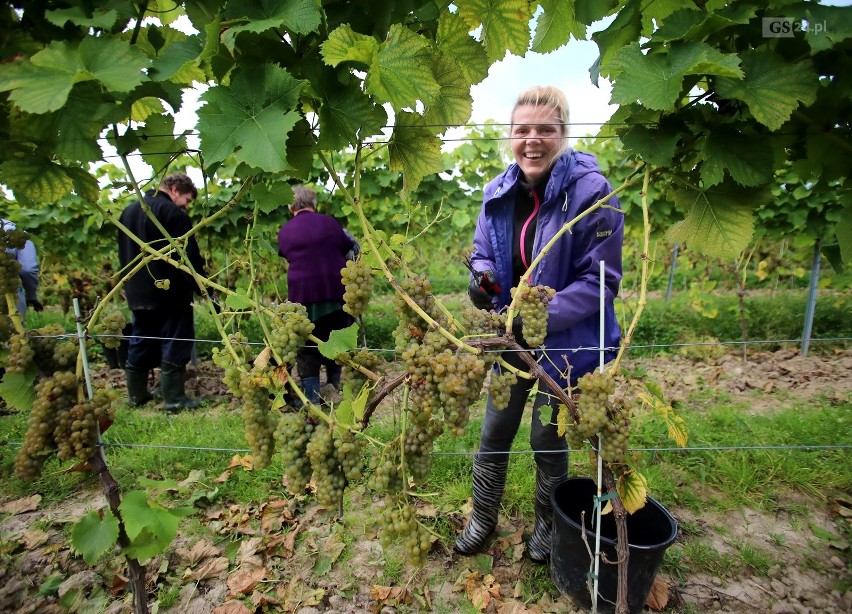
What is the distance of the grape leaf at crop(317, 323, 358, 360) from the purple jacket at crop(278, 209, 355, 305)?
302 cm

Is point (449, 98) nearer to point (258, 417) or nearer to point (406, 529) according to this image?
point (258, 417)

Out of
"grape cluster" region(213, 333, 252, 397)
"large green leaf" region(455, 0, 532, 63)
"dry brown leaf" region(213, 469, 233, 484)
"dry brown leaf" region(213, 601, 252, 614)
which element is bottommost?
"dry brown leaf" region(213, 601, 252, 614)

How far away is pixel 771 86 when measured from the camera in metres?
1.22

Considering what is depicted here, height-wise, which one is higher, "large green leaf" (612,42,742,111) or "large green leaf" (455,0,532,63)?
"large green leaf" (455,0,532,63)

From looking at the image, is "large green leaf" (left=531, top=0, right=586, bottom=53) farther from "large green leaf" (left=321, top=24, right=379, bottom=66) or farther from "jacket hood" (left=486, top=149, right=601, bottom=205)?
"large green leaf" (left=321, top=24, right=379, bottom=66)

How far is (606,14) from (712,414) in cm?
386

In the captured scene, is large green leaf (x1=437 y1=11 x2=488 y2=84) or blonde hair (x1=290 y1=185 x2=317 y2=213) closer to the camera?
large green leaf (x1=437 y1=11 x2=488 y2=84)

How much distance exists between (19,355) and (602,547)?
227cm

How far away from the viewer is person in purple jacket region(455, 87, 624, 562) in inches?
85.7

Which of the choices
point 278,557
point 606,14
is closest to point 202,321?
point 278,557

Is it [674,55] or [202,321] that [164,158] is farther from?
[202,321]

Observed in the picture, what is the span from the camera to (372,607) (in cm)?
240

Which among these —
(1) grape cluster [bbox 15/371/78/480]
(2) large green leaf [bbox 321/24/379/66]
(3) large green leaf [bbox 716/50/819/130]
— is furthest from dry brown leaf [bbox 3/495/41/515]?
(3) large green leaf [bbox 716/50/819/130]

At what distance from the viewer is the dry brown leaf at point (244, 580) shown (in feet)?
8.17
